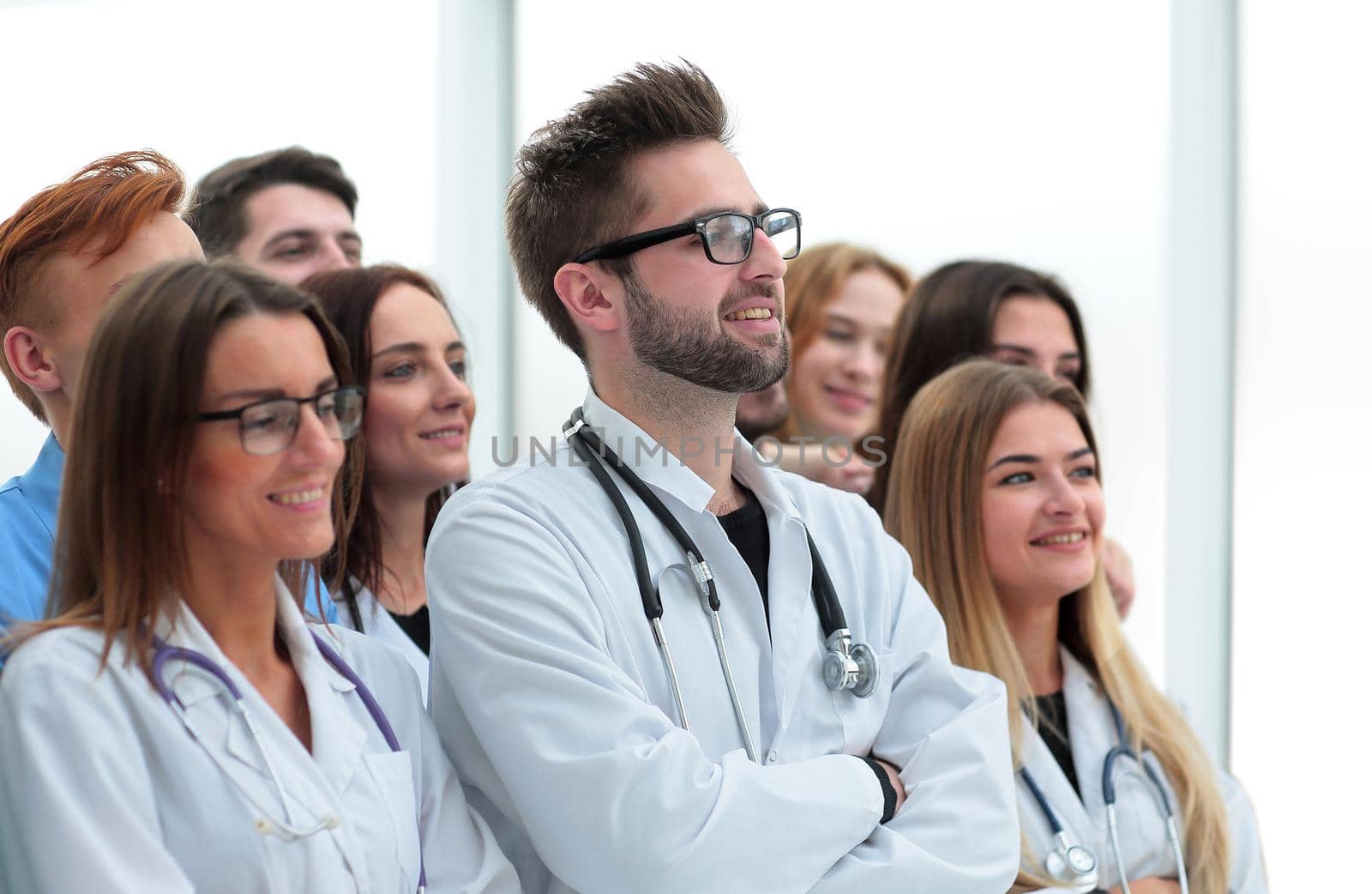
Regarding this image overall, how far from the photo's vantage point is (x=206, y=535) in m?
1.67

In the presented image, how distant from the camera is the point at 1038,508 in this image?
283 cm

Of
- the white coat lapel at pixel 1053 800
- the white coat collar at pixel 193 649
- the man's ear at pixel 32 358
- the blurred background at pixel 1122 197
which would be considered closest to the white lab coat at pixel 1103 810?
the white coat lapel at pixel 1053 800

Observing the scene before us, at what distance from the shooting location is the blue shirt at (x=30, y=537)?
195 centimetres

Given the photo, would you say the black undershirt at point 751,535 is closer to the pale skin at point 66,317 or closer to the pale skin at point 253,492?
the pale skin at point 253,492

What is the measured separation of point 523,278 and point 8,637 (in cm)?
112

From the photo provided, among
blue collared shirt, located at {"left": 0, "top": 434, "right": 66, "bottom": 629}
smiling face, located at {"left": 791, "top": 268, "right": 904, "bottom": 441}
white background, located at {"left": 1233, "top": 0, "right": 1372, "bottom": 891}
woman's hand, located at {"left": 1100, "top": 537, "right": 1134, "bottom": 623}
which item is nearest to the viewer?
blue collared shirt, located at {"left": 0, "top": 434, "right": 66, "bottom": 629}

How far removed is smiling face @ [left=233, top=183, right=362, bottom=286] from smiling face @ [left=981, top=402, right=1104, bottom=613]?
1.78 m

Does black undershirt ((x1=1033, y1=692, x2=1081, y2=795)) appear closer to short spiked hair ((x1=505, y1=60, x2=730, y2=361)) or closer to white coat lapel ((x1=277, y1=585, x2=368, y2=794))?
short spiked hair ((x1=505, y1=60, x2=730, y2=361))

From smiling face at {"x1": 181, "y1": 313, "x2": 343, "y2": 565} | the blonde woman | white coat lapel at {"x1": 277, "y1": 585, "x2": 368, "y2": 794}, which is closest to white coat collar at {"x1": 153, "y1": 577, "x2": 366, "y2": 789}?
white coat lapel at {"x1": 277, "y1": 585, "x2": 368, "y2": 794}

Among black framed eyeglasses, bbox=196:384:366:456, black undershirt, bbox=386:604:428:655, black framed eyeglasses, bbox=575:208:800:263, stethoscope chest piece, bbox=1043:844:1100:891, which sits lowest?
stethoscope chest piece, bbox=1043:844:1100:891

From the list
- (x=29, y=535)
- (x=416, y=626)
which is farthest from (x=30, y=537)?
(x=416, y=626)

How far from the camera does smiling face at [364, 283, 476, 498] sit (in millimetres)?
2807

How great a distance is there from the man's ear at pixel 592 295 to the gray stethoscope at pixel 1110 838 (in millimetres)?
1242

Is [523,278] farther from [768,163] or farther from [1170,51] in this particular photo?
[1170,51]
